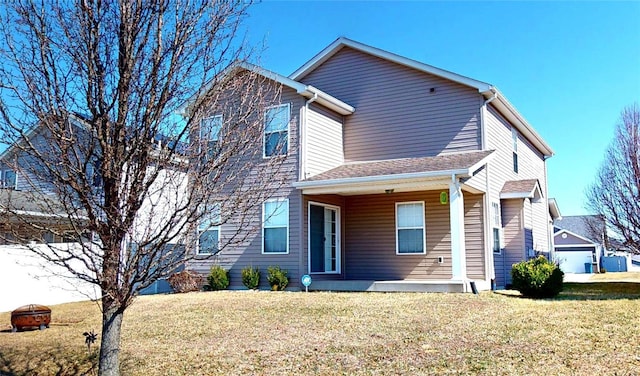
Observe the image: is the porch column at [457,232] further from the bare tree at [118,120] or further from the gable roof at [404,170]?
the bare tree at [118,120]

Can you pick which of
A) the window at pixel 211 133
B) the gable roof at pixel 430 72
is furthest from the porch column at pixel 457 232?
the window at pixel 211 133

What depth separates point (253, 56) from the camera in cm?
602

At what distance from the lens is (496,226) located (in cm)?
1628

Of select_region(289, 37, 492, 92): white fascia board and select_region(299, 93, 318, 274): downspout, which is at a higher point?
select_region(289, 37, 492, 92): white fascia board

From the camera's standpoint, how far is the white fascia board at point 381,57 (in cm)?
1512

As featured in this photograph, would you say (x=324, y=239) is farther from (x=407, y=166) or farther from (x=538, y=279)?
(x=538, y=279)

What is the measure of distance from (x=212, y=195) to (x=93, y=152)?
4.11ft

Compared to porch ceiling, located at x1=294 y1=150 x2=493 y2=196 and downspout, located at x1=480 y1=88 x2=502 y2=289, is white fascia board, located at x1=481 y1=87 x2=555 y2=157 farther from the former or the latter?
porch ceiling, located at x1=294 y1=150 x2=493 y2=196

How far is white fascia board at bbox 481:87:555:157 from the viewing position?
50.8 feet

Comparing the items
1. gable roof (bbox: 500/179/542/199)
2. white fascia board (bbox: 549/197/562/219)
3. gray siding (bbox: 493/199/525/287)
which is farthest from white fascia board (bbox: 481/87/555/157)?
gray siding (bbox: 493/199/525/287)

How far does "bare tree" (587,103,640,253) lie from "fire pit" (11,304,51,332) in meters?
15.1

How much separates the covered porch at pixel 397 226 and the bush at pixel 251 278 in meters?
1.34

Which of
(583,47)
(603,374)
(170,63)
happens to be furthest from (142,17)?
(583,47)

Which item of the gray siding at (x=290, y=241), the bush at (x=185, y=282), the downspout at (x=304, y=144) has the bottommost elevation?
the bush at (x=185, y=282)
